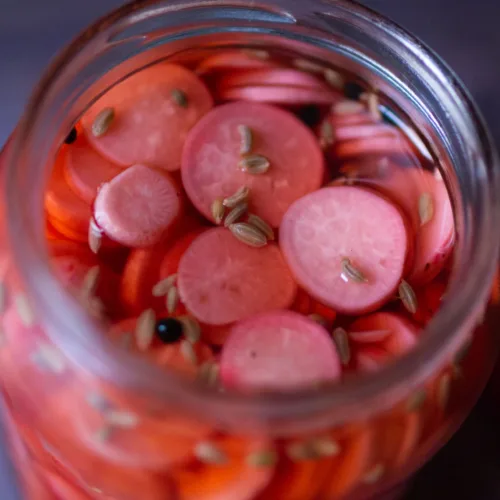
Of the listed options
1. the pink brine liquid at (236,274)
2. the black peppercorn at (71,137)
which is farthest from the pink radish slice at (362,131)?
the black peppercorn at (71,137)

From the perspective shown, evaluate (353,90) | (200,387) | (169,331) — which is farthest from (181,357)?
(353,90)

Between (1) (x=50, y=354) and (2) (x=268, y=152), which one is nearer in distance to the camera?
(1) (x=50, y=354)

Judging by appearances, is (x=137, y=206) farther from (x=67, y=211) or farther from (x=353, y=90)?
(x=353, y=90)

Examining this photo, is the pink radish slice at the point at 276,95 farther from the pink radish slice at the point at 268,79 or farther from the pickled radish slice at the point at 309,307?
the pickled radish slice at the point at 309,307

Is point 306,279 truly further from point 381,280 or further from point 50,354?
point 50,354

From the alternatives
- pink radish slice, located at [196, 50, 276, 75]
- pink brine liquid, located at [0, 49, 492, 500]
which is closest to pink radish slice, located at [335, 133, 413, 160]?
pink brine liquid, located at [0, 49, 492, 500]

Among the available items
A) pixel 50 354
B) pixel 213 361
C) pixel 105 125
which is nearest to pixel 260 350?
pixel 213 361
